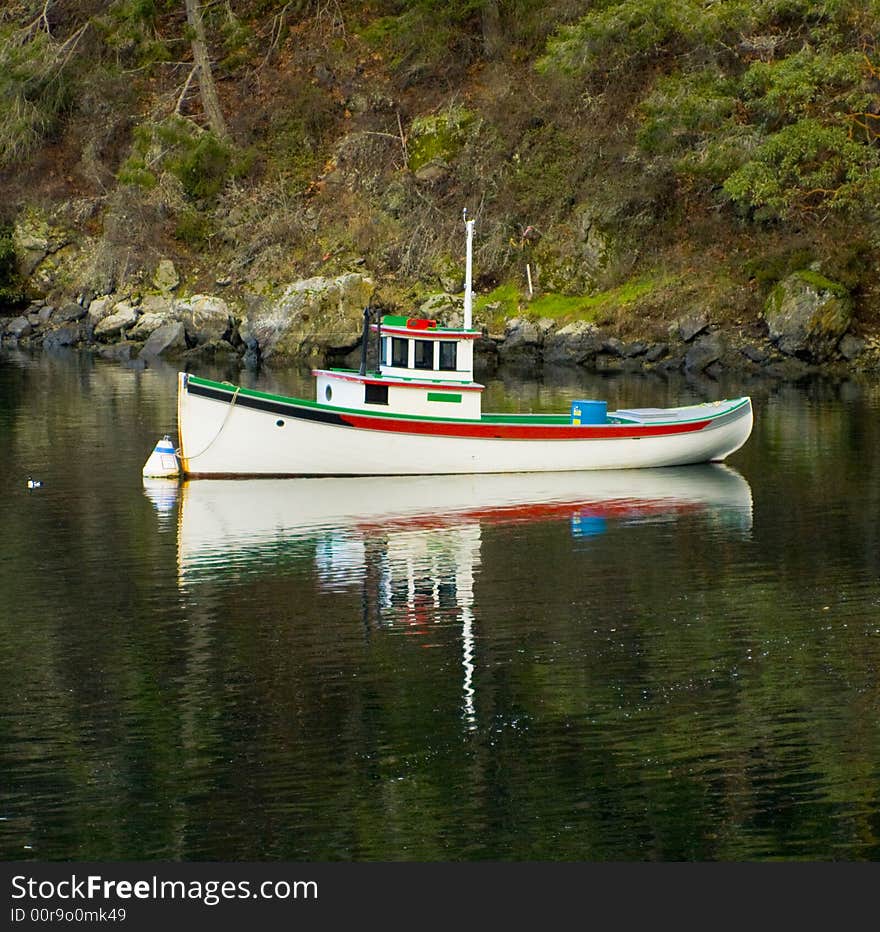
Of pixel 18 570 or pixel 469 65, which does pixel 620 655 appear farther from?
pixel 469 65

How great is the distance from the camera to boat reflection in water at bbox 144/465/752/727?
98.9ft

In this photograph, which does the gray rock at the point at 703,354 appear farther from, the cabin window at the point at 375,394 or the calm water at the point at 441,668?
the cabin window at the point at 375,394

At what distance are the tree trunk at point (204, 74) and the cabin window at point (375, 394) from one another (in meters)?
46.4

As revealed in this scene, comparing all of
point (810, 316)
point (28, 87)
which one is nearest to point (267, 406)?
point (810, 316)

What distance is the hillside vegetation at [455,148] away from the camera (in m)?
67.4

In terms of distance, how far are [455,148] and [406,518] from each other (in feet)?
153

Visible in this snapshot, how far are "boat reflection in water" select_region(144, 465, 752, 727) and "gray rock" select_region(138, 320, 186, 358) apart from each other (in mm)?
33992

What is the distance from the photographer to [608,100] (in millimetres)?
76875

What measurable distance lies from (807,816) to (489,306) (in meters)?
56.6

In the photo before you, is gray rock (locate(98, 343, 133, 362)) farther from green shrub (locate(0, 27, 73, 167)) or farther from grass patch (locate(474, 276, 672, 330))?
green shrub (locate(0, 27, 73, 167))

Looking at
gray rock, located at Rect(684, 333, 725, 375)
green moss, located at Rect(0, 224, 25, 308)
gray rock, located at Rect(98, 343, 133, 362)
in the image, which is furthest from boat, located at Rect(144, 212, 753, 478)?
green moss, located at Rect(0, 224, 25, 308)

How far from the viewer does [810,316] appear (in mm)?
66062

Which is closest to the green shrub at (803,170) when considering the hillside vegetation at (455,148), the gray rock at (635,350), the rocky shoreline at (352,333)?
the hillside vegetation at (455,148)

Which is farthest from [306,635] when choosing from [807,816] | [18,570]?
[807,816]
